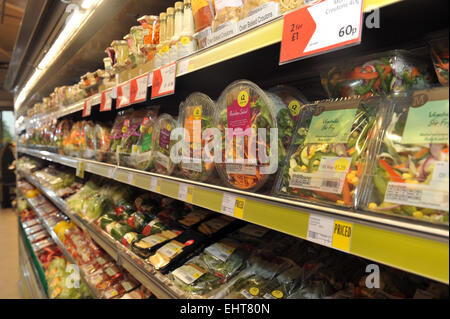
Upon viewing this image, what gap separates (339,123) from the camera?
2.34ft

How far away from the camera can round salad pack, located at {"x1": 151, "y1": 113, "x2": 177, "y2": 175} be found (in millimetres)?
1249

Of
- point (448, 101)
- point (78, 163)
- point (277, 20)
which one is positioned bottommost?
point (78, 163)

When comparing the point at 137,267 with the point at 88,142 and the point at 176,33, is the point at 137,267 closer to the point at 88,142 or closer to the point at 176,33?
the point at 176,33

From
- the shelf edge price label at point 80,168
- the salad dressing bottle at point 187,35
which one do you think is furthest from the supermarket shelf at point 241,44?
the shelf edge price label at point 80,168

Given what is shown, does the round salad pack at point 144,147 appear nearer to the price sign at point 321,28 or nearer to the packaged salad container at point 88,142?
the packaged salad container at point 88,142

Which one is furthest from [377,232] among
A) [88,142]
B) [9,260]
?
[9,260]

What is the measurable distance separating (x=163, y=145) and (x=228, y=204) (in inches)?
23.2

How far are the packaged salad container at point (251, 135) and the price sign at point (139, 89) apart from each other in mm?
434

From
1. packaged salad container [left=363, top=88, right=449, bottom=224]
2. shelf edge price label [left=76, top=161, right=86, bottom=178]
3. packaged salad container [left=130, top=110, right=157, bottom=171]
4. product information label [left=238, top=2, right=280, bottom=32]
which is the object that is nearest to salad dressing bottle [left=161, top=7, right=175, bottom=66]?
packaged salad container [left=130, top=110, right=157, bottom=171]

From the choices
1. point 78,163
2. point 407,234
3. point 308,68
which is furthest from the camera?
point 78,163

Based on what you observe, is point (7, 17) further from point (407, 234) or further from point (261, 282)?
point (407, 234)

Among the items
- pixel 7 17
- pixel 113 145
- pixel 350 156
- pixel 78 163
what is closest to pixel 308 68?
pixel 350 156
